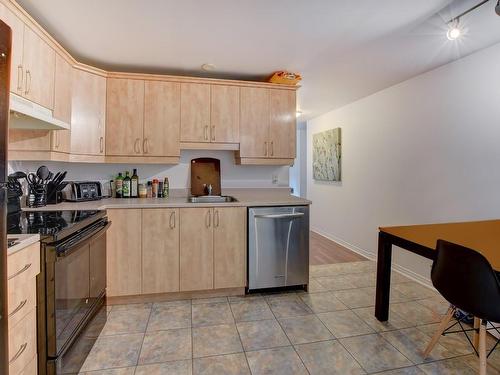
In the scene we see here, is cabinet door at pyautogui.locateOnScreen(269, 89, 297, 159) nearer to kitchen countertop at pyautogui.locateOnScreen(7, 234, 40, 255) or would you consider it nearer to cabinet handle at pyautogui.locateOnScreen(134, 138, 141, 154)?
cabinet handle at pyautogui.locateOnScreen(134, 138, 141, 154)

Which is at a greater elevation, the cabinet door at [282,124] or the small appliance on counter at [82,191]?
the cabinet door at [282,124]

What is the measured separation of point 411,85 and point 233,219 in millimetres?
2622

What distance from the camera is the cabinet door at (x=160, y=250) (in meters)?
2.56

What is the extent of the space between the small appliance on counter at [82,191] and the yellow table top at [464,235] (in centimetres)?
274

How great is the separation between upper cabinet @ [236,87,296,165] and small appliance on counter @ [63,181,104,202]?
1542 millimetres

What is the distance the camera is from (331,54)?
2576 mm

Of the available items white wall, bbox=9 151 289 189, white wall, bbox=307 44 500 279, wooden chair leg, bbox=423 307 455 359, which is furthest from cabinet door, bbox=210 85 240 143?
wooden chair leg, bbox=423 307 455 359

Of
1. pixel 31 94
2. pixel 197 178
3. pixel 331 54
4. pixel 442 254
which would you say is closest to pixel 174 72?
pixel 197 178

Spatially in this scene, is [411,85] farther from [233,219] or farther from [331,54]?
[233,219]

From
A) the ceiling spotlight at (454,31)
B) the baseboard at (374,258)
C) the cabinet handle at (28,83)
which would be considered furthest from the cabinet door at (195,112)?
the baseboard at (374,258)

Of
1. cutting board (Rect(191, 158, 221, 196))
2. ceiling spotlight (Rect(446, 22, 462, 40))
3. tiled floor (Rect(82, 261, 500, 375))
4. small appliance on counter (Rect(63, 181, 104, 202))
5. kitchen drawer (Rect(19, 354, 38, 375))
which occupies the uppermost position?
ceiling spotlight (Rect(446, 22, 462, 40))

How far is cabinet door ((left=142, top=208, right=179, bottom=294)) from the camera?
2.56m

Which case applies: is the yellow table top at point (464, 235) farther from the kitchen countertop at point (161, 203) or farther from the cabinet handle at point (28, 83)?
the cabinet handle at point (28, 83)

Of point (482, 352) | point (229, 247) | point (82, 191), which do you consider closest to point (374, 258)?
point (229, 247)
